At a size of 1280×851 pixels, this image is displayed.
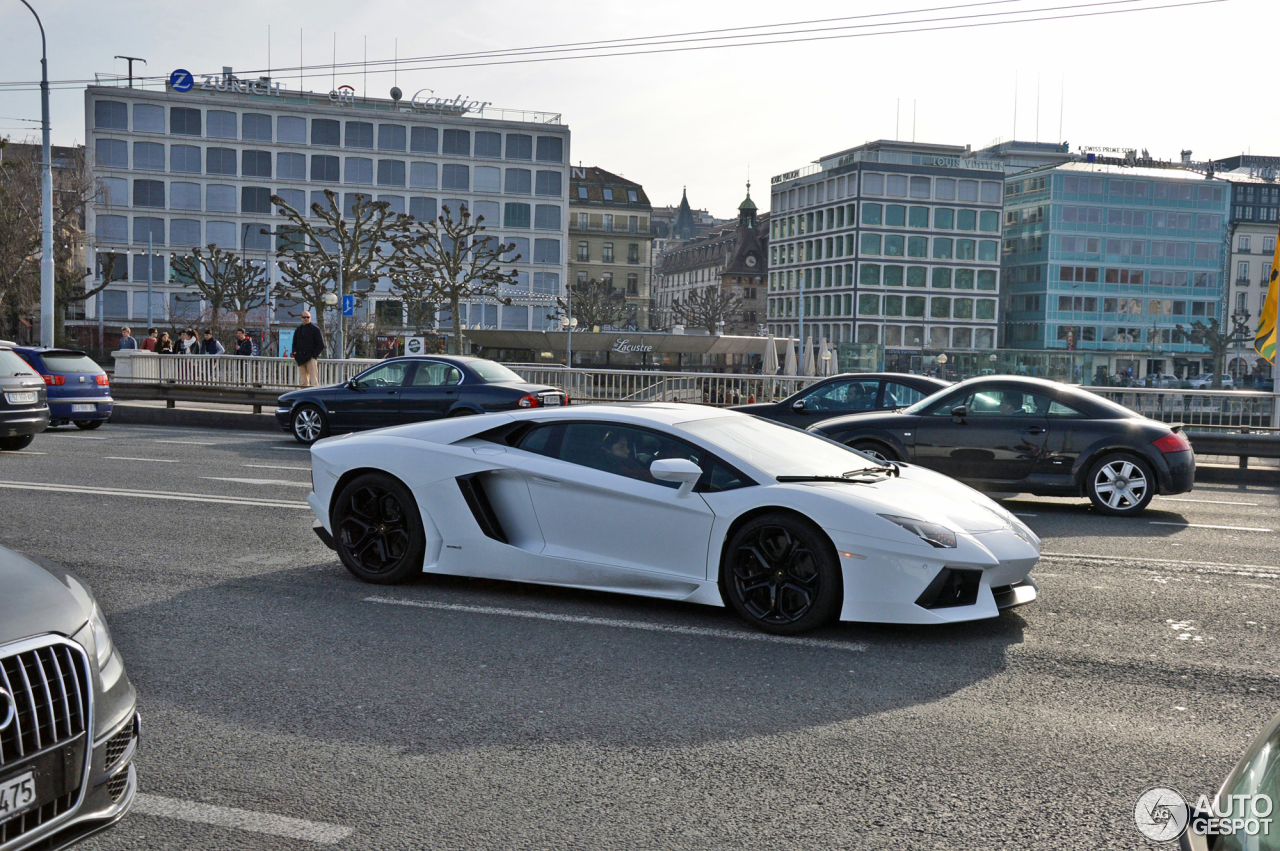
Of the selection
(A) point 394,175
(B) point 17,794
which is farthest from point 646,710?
(A) point 394,175

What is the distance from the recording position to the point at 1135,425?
38.8 feet

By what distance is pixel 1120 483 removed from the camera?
11742 mm

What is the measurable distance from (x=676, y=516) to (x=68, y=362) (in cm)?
1768

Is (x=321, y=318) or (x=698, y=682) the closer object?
(x=698, y=682)

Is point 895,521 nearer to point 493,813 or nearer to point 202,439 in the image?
point 493,813

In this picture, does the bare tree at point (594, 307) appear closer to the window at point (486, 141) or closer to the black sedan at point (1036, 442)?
the window at point (486, 141)

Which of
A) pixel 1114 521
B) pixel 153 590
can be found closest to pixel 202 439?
pixel 153 590

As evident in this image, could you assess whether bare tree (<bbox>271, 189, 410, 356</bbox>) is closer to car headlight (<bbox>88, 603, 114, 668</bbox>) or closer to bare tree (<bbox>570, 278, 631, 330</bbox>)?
bare tree (<bbox>570, 278, 631, 330</bbox>)

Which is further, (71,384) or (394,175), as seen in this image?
(394,175)

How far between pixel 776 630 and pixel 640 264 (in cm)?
13529

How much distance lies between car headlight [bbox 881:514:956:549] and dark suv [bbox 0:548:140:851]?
386 cm

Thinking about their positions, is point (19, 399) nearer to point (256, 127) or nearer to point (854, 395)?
point (854, 395)

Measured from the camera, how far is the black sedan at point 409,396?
1777 cm

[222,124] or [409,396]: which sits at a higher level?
[222,124]
